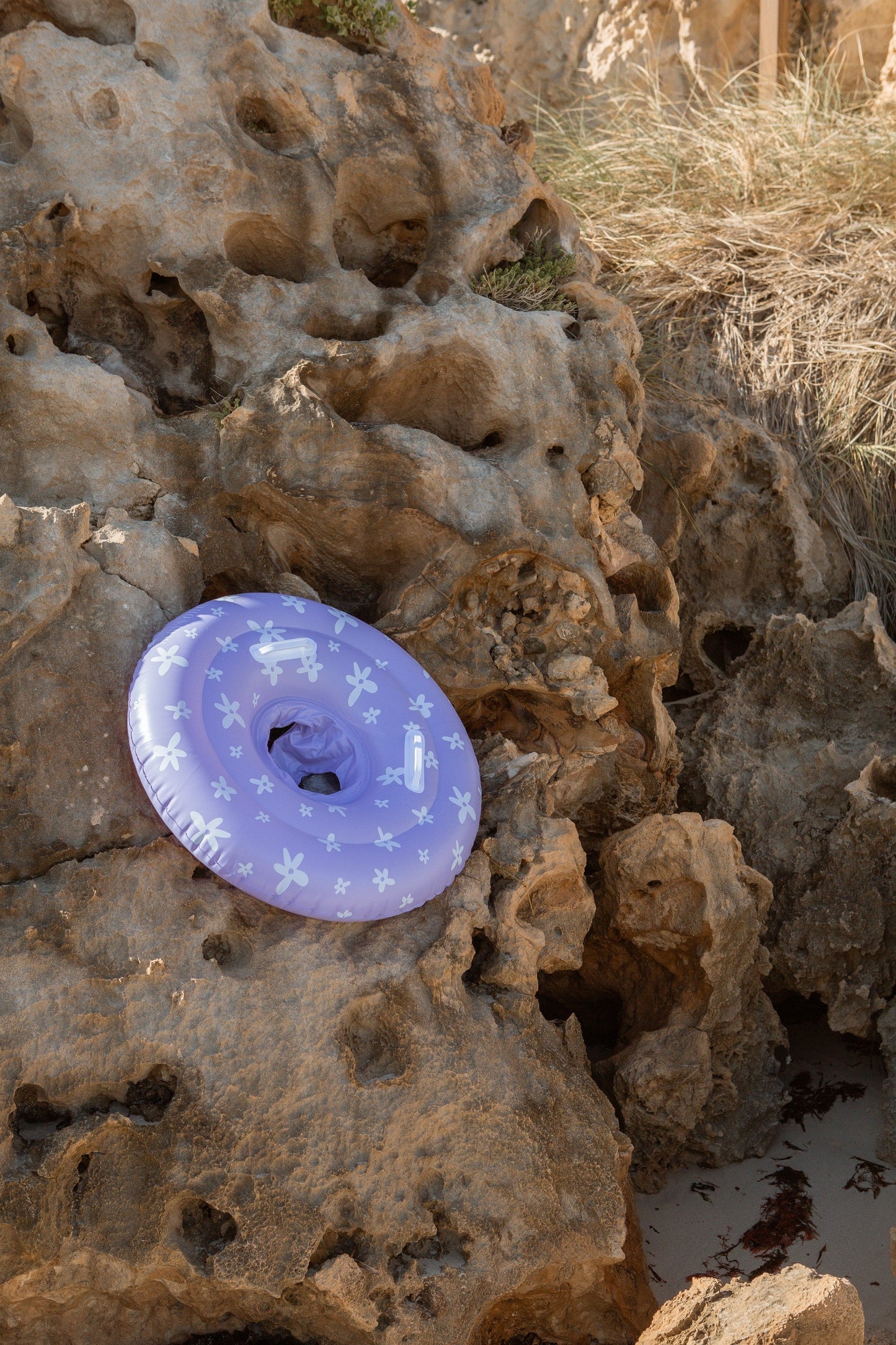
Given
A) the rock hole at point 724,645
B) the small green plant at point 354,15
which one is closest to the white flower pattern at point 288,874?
the rock hole at point 724,645

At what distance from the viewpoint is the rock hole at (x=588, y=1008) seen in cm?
488

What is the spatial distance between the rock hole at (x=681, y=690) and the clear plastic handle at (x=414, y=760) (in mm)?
2216

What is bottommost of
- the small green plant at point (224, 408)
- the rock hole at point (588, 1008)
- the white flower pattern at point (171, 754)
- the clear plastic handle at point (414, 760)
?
the rock hole at point (588, 1008)

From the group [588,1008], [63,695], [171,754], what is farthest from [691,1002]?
[63,695]

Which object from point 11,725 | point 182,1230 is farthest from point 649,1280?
point 11,725

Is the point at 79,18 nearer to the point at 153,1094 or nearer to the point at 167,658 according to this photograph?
the point at 167,658

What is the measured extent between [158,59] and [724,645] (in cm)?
373

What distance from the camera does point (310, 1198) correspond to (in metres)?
3.17

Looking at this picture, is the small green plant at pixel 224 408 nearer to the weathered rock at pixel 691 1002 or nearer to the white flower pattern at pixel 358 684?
the white flower pattern at pixel 358 684

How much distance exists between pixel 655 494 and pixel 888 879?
82.7 inches

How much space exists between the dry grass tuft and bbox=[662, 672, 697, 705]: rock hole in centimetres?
108

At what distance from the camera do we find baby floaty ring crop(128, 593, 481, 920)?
132 inches

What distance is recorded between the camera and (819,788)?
16.4 ft

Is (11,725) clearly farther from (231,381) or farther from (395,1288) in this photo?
(395,1288)
